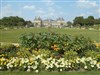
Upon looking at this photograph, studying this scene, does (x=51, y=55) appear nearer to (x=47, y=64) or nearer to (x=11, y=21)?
(x=47, y=64)

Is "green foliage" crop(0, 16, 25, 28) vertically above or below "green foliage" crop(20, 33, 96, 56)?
below

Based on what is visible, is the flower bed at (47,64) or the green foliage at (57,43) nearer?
the flower bed at (47,64)

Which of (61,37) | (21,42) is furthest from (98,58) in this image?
(21,42)

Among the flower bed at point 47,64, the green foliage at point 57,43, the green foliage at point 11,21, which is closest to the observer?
the flower bed at point 47,64

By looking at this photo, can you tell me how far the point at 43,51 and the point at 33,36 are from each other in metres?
1.51

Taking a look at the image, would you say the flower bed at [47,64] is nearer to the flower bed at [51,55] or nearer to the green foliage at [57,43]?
the flower bed at [51,55]

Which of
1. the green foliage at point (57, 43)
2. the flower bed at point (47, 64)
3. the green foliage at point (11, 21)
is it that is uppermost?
the green foliage at point (57, 43)

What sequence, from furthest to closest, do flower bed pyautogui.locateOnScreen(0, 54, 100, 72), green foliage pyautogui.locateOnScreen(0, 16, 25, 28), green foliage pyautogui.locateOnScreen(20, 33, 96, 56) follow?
green foliage pyautogui.locateOnScreen(0, 16, 25, 28), green foliage pyautogui.locateOnScreen(20, 33, 96, 56), flower bed pyautogui.locateOnScreen(0, 54, 100, 72)

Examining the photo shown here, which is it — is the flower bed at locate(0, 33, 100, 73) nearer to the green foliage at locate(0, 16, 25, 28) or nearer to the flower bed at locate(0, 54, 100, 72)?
the flower bed at locate(0, 54, 100, 72)

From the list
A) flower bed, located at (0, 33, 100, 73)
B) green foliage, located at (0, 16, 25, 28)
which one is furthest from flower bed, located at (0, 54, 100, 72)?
green foliage, located at (0, 16, 25, 28)

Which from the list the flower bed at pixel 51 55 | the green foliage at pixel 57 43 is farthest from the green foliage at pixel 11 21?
the flower bed at pixel 51 55

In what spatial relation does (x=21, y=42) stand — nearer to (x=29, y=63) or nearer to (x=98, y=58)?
(x=29, y=63)

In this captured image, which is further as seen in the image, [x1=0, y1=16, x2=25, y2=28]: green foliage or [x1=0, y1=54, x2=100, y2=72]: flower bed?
[x1=0, y1=16, x2=25, y2=28]: green foliage

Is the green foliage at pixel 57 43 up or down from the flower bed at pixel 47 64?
up
